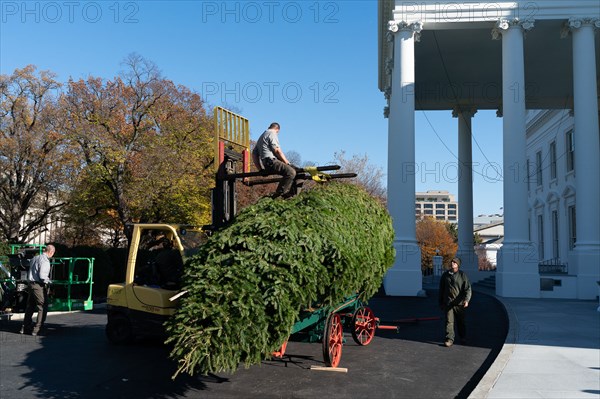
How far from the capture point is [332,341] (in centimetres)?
805

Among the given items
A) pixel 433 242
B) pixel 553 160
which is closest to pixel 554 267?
pixel 553 160

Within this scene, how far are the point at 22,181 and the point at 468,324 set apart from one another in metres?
27.8

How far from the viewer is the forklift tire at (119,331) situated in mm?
10211

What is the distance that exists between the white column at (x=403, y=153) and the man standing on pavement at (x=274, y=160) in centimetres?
1287

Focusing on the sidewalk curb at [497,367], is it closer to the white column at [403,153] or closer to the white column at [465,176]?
the white column at [403,153]

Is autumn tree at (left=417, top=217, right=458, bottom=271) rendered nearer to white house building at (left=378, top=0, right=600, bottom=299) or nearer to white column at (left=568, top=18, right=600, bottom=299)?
white house building at (left=378, top=0, right=600, bottom=299)

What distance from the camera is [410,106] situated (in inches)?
830

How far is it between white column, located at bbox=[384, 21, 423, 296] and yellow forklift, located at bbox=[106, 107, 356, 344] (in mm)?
12160

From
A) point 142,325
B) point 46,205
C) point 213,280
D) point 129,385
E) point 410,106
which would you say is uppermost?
point 410,106

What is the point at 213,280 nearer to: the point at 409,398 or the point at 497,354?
the point at 409,398

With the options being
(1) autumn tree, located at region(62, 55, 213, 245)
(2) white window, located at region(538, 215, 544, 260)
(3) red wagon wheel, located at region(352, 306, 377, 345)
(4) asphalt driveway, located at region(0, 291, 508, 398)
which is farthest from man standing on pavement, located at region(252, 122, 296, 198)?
(2) white window, located at region(538, 215, 544, 260)

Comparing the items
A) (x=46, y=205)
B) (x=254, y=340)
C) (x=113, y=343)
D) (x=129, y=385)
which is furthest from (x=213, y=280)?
(x=46, y=205)

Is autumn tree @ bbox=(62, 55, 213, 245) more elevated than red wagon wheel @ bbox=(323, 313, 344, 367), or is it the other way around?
autumn tree @ bbox=(62, 55, 213, 245)

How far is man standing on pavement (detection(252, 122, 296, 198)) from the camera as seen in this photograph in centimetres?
799
